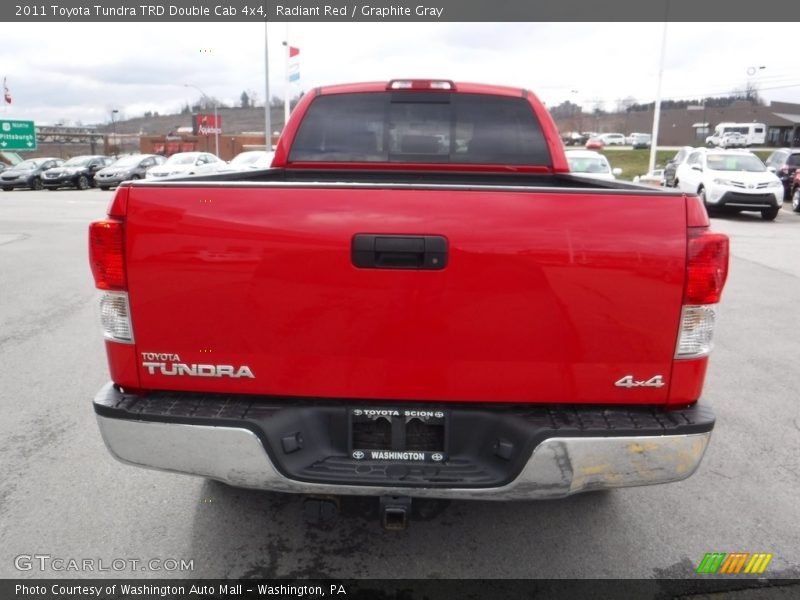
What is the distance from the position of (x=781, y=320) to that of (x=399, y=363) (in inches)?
259

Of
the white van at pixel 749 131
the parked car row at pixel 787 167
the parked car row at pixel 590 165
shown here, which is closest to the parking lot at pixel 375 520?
the parked car row at pixel 590 165

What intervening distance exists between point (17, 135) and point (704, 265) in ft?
158

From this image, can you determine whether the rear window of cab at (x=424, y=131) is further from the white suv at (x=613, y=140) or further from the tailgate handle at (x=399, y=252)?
the white suv at (x=613, y=140)

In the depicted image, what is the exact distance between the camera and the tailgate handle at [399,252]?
2.23 meters

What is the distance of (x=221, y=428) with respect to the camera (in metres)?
2.29

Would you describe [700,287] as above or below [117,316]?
above

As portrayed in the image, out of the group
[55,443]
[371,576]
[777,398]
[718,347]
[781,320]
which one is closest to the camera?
A: [371,576]

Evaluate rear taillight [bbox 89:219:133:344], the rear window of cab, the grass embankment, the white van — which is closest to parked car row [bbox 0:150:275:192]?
the rear window of cab

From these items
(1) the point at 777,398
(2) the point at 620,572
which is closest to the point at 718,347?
(1) the point at 777,398

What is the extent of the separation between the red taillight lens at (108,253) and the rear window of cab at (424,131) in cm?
212

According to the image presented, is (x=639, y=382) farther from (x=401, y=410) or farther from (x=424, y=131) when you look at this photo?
(x=424, y=131)

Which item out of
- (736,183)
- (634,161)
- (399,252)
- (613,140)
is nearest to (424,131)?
(399,252)

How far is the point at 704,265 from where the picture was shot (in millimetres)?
2232

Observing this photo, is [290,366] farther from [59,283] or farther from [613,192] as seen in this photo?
[59,283]
